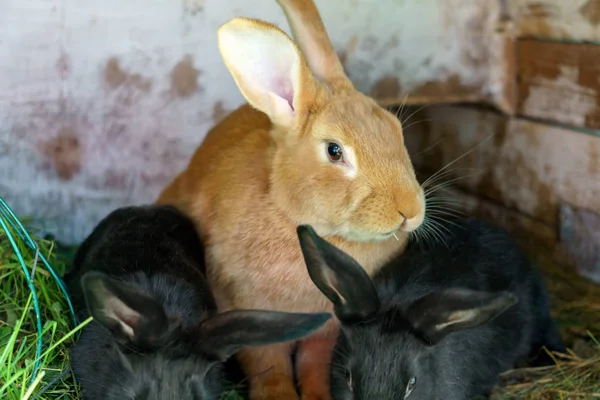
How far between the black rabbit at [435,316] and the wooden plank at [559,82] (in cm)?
78

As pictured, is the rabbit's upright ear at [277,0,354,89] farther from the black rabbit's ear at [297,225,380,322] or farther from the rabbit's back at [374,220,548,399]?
the black rabbit's ear at [297,225,380,322]

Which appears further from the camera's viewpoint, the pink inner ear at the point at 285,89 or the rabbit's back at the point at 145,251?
the pink inner ear at the point at 285,89

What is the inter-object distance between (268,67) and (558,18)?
1.56m

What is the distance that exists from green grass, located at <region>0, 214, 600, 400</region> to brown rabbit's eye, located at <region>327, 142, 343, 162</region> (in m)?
0.95

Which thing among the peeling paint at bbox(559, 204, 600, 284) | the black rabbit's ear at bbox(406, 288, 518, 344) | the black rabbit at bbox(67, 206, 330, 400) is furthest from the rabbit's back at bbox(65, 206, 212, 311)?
the peeling paint at bbox(559, 204, 600, 284)

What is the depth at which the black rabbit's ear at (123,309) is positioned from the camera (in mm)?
1909

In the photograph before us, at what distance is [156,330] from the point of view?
6.74ft

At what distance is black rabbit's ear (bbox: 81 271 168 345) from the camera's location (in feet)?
6.26

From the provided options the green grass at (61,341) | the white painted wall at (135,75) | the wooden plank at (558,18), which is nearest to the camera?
the green grass at (61,341)

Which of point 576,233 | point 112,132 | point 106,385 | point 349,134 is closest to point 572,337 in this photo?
point 576,233

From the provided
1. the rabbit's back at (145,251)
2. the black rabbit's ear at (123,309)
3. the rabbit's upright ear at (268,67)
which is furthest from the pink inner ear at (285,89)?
the black rabbit's ear at (123,309)

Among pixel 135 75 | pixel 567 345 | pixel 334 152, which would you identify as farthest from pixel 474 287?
pixel 135 75

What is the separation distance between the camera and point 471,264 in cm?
281

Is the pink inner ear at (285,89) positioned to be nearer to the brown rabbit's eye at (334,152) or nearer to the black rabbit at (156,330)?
the brown rabbit's eye at (334,152)
